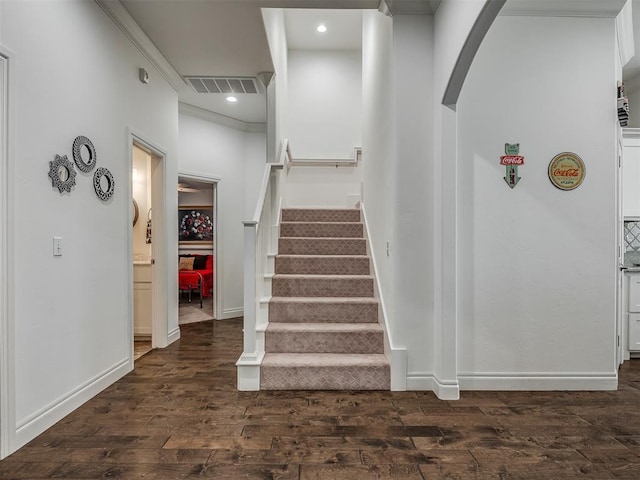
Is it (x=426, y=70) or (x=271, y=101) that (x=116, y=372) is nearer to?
(x=271, y=101)

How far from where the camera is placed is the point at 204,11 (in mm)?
2754

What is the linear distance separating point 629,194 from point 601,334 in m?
1.93

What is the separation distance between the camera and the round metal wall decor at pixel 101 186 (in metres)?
2.66

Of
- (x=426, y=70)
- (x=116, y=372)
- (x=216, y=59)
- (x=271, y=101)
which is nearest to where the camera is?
(x=426, y=70)

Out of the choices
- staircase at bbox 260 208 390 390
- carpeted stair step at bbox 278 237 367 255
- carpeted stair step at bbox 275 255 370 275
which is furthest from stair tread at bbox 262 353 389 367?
carpeted stair step at bbox 278 237 367 255

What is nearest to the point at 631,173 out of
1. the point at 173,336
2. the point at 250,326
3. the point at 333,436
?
the point at 333,436

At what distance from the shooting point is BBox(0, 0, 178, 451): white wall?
1.97m

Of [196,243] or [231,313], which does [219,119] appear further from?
[196,243]

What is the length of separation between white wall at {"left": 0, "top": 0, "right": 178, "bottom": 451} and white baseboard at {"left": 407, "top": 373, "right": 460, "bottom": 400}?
A: 7.71 ft

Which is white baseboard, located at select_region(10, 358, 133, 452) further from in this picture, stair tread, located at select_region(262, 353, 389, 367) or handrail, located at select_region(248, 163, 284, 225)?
handrail, located at select_region(248, 163, 284, 225)

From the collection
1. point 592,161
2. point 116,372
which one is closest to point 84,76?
point 116,372

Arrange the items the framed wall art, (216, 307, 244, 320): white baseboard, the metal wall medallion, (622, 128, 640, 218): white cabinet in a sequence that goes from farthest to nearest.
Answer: the framed wall art < (216, 307, 244, 320): white baseboard < (622, 128, 640, 218): white cabinet < the metal wall medallion

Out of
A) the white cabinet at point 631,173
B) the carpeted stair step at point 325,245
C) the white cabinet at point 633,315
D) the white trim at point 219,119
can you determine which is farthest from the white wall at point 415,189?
the white trim at point 219,119

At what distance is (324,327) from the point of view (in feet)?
9.91
